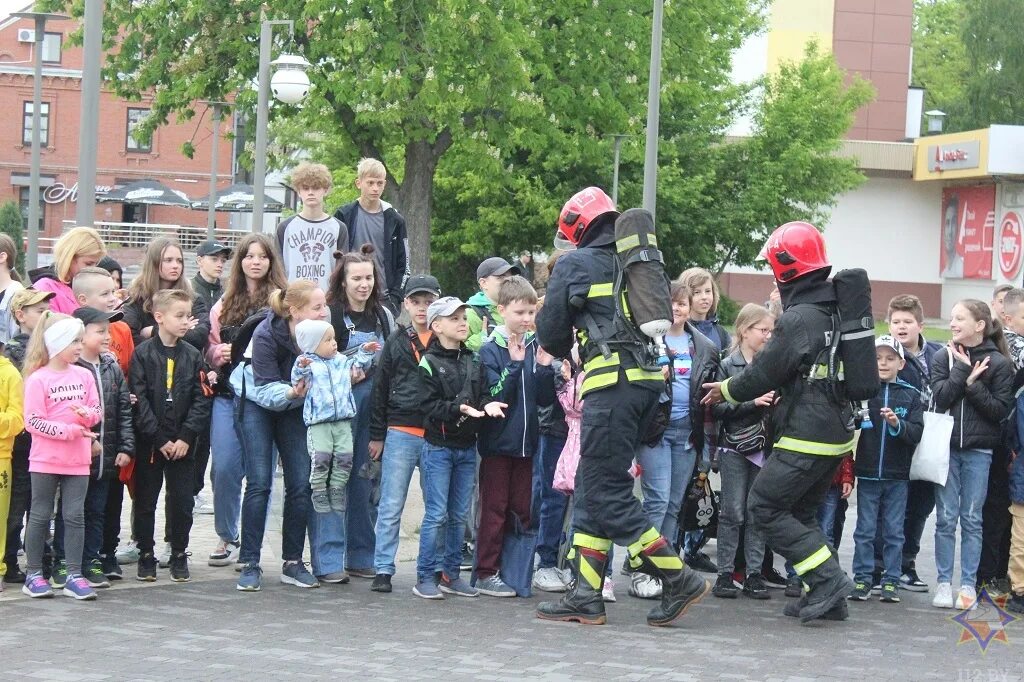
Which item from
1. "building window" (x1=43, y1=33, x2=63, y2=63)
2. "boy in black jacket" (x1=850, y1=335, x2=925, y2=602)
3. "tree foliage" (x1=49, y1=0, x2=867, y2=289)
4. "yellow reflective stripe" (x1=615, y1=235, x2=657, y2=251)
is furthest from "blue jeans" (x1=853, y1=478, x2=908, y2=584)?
"building window" (x1=43, y1=33, x2=63, y2=63)

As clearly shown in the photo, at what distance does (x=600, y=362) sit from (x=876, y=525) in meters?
2.40

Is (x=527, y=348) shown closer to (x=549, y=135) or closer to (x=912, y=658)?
(x=912, y=658)

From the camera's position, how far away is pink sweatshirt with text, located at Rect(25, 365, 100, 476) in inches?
311

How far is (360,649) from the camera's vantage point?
22.7 ft

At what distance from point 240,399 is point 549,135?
1944 centimetres

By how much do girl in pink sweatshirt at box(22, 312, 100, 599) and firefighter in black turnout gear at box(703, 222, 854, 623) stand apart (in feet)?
12.2

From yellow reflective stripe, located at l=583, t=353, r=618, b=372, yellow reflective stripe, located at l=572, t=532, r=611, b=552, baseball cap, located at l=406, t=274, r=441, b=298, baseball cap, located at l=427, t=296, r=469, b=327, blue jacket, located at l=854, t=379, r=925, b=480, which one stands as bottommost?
yellow reflective stripe, located at l=572, t=532, r=611, b=552

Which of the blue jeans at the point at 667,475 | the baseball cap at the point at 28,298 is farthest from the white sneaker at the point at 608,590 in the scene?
the baseball cap at the point at 28,298

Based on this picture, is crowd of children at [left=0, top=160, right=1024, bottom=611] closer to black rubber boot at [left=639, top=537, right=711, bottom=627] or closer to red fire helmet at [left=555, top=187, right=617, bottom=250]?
red fire helmet at [left=555, top=187, right=617, bottom=250]

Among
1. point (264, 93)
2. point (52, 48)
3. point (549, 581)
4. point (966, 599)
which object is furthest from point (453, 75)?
point (52, 48)

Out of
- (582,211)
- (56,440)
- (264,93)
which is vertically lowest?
(56,440)

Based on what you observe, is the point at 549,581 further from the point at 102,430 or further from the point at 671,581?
the point at 102,430

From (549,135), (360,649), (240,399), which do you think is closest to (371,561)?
(240,399)

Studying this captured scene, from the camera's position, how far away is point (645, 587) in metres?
8.59
